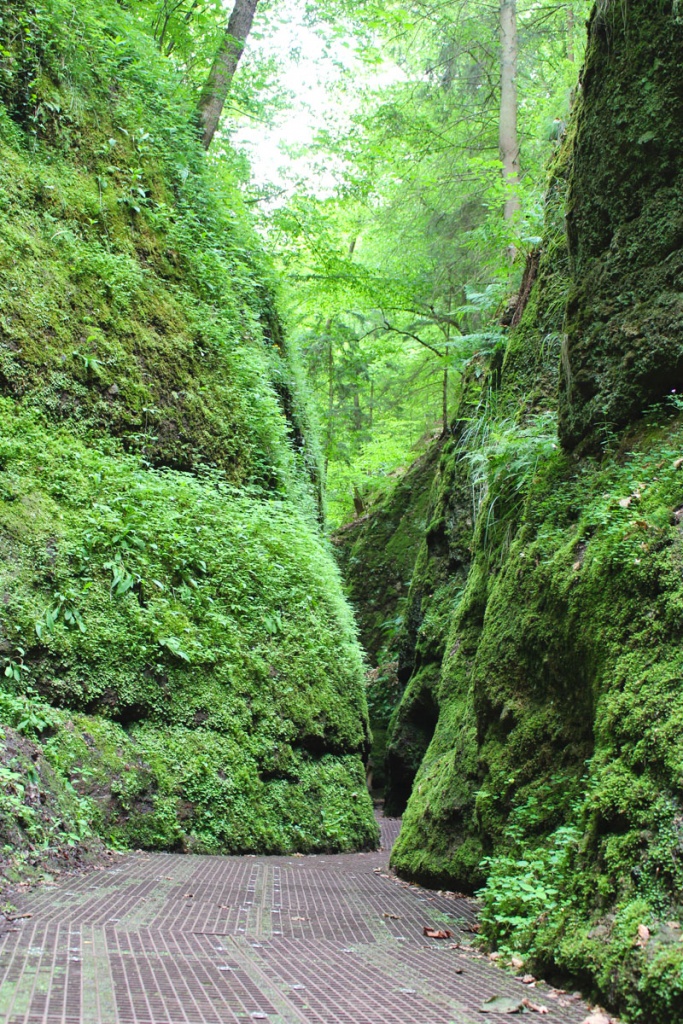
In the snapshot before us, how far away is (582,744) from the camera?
3.95 m

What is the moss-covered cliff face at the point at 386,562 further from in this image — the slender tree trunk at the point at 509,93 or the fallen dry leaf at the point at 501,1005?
the fallen dry leaf at the point at 501,1005

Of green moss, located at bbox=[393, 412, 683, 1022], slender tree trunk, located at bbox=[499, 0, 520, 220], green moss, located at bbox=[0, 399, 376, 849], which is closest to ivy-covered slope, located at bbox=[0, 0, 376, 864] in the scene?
green moss, located at bbox=[0, 399, 376, 849]

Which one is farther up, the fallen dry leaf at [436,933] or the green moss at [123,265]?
the green moss at [123,265]

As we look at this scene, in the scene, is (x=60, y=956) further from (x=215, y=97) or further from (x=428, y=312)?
(x=428, y=312)

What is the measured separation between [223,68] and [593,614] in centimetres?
1246

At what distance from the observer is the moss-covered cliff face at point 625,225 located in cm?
476

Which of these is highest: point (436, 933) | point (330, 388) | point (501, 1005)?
point (330, 388)

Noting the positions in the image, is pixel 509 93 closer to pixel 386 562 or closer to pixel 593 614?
pixel 386 562

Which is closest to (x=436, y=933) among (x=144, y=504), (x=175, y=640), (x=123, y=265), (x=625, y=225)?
(x=175, y=640)

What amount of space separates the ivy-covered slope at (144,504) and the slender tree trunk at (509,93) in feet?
15.9

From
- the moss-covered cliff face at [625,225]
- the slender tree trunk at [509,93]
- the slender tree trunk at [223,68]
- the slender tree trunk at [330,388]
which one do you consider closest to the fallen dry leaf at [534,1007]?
the moss-covered cliff face at [625,225]

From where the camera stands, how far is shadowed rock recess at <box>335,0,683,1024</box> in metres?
2.99

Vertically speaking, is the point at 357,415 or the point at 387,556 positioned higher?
the point at 357,415

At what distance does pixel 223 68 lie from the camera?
41.8 ft
